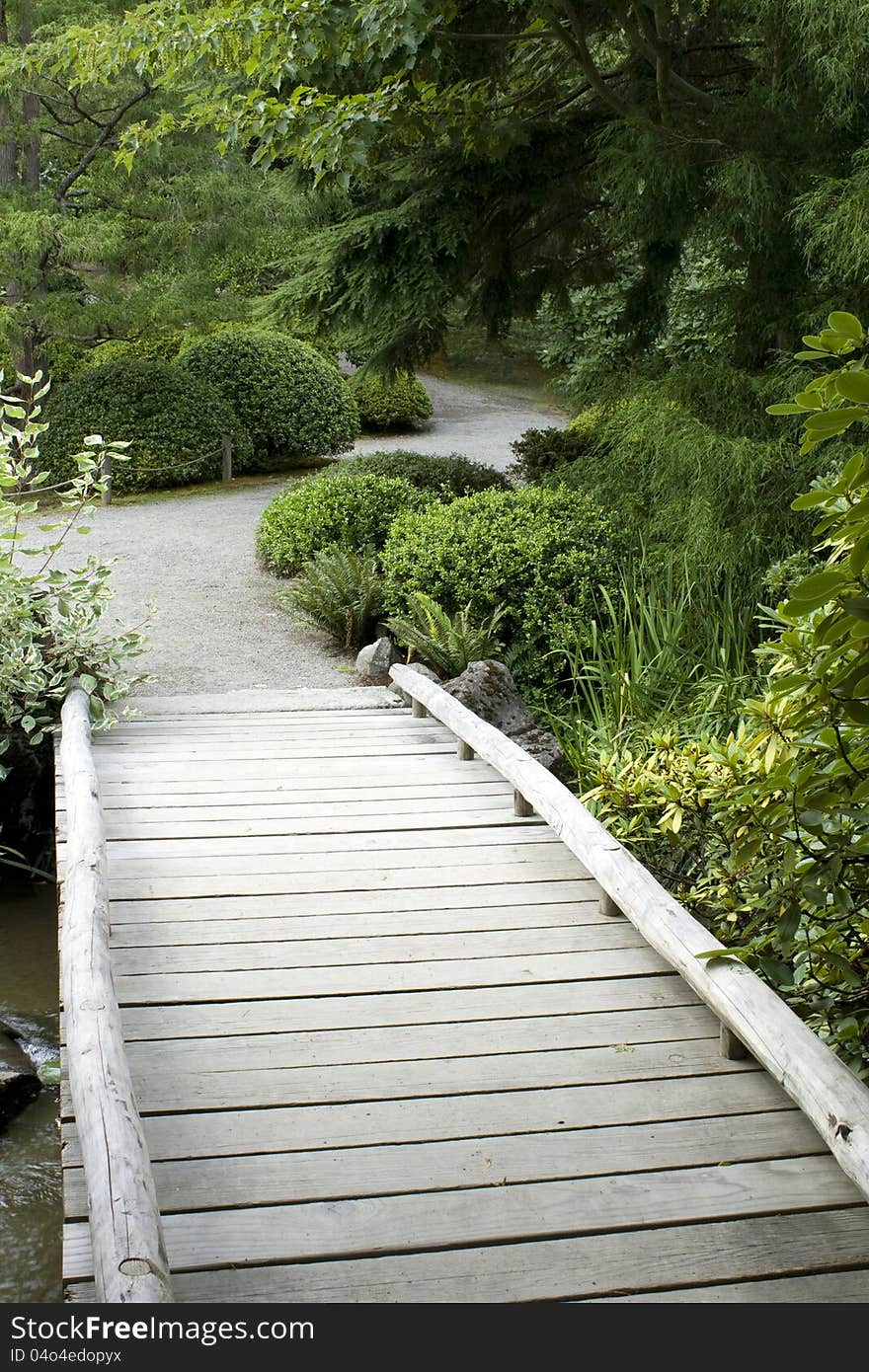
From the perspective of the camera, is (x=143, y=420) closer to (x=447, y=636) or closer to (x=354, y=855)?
(x=447, y=636)

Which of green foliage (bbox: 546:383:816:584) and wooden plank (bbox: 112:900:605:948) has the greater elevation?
green foliage (bbox: 546:383:816:584)

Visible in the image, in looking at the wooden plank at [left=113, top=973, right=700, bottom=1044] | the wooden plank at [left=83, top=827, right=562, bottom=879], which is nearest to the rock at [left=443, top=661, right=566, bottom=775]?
the wooden plank at [left=83, top=827, right=562, bottom=879]

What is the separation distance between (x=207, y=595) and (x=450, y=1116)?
6.51m

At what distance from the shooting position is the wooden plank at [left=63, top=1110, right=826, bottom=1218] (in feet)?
7.94

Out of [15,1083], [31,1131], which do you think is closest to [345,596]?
[15,1083]

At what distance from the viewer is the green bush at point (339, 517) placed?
355 inches

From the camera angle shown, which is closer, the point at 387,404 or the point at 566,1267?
the point at 566,1267

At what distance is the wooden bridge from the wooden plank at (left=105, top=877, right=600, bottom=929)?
0.01 metres

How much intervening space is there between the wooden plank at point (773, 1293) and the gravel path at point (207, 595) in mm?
4709

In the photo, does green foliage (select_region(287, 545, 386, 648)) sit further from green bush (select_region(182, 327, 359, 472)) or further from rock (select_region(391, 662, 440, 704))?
green bush (select_region(182, 327, 359, 472))

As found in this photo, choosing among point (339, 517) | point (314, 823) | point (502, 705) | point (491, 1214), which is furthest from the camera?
point (339, 517)

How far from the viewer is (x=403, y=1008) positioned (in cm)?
315
